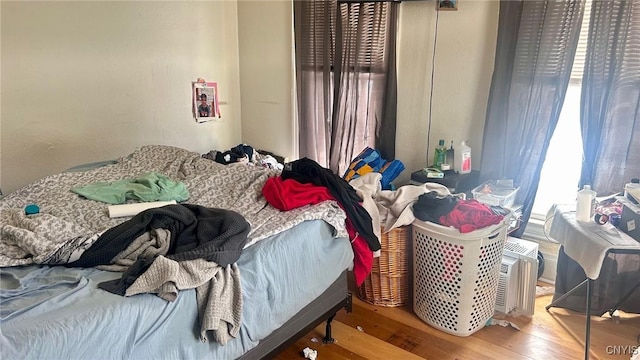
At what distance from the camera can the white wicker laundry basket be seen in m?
2.26

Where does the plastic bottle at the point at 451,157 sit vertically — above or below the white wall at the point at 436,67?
below

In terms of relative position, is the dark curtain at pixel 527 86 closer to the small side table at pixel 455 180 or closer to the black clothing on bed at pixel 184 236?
the small side table at pixel 455 180

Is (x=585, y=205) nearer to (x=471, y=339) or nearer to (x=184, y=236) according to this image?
(x=471, y=339)

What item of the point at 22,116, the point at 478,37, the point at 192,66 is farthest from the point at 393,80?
the point at 22,116

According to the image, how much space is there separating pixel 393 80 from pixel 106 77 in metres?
1.89

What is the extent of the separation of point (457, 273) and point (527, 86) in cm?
115

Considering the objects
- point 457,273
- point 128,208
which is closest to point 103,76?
point 128,208

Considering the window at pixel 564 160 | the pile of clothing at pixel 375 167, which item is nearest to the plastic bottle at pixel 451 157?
the pile of clothing at pixel 375 167

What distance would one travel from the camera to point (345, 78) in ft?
10.6

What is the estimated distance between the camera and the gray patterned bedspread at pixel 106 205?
1692 mm

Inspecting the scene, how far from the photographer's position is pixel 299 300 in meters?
1.92

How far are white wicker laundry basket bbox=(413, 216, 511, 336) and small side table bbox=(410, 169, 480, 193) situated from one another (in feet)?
1.52

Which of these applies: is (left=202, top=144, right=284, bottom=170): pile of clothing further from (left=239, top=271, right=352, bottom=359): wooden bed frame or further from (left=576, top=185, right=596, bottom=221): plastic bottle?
(left=576, top=185, right=596, bottom=221): plastic bottle

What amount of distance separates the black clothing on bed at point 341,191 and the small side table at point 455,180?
2.25 ft
